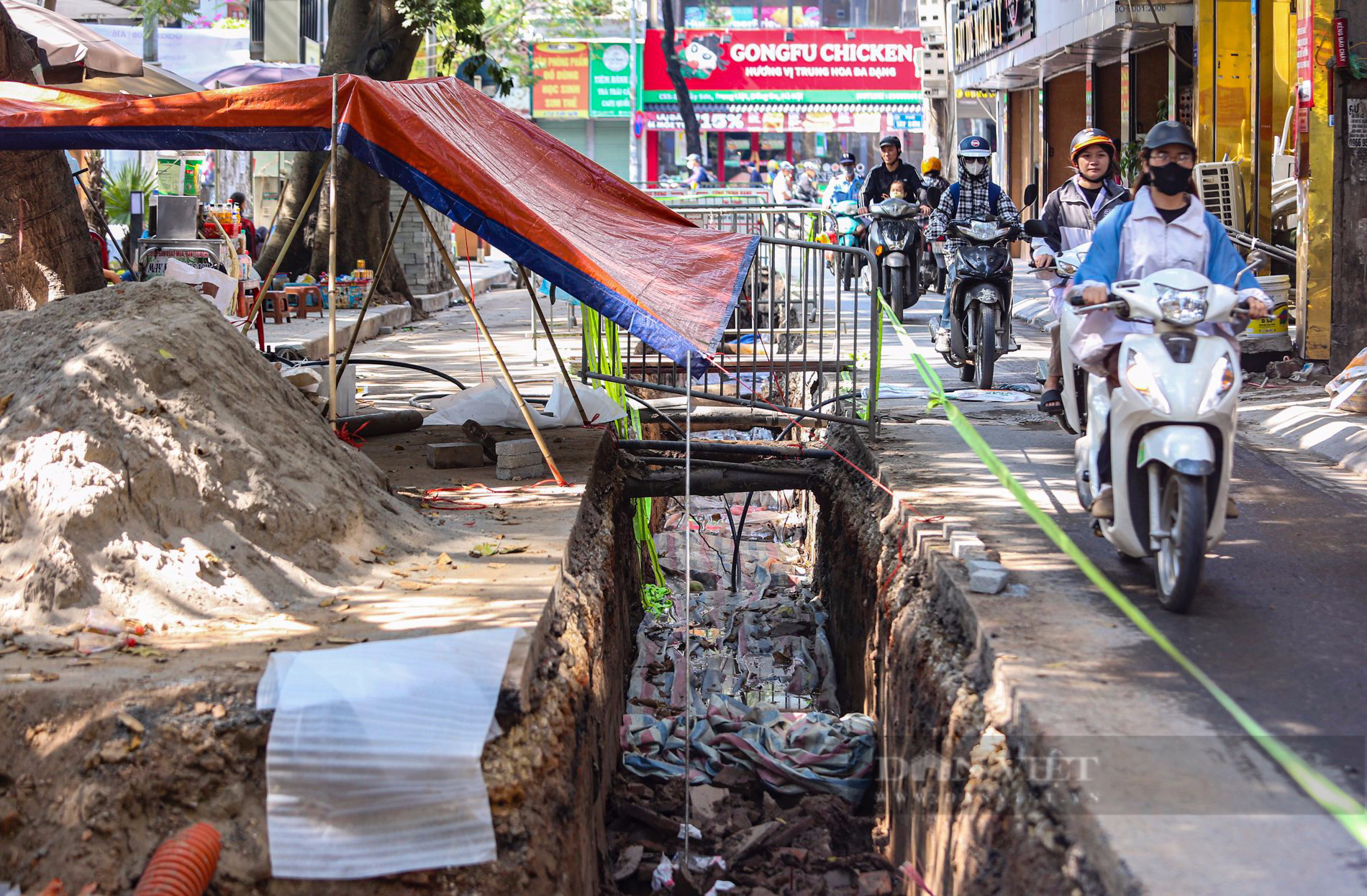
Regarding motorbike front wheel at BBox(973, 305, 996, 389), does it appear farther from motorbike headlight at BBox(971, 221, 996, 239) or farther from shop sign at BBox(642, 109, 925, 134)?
shop sign at BBox(642, 109, 925, 134)

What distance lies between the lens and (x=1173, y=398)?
4762 mm

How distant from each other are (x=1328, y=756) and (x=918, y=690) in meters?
1.57

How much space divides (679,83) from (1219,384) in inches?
1428

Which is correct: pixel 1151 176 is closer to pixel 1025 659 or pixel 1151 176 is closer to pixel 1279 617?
pixel 1279 617

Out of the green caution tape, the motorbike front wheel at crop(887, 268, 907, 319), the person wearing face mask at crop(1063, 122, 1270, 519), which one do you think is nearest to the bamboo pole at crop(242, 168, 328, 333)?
the green caution tape

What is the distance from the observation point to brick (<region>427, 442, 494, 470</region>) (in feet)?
25.1

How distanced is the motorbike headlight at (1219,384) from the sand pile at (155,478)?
3.20 m

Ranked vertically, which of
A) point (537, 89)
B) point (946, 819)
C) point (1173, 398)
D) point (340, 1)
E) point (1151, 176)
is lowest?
point (946, 819)

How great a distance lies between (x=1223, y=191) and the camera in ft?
41.8

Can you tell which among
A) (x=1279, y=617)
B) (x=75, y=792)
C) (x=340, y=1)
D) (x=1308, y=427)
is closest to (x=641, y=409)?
(x=1308, y=427)

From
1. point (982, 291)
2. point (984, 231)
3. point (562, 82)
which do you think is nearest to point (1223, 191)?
point (984, 231)

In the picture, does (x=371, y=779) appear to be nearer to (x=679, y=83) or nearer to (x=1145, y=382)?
(x=1145, y=382)

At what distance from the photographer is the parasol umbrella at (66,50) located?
1086 cm

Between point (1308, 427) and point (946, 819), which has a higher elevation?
point (1308, 427)
